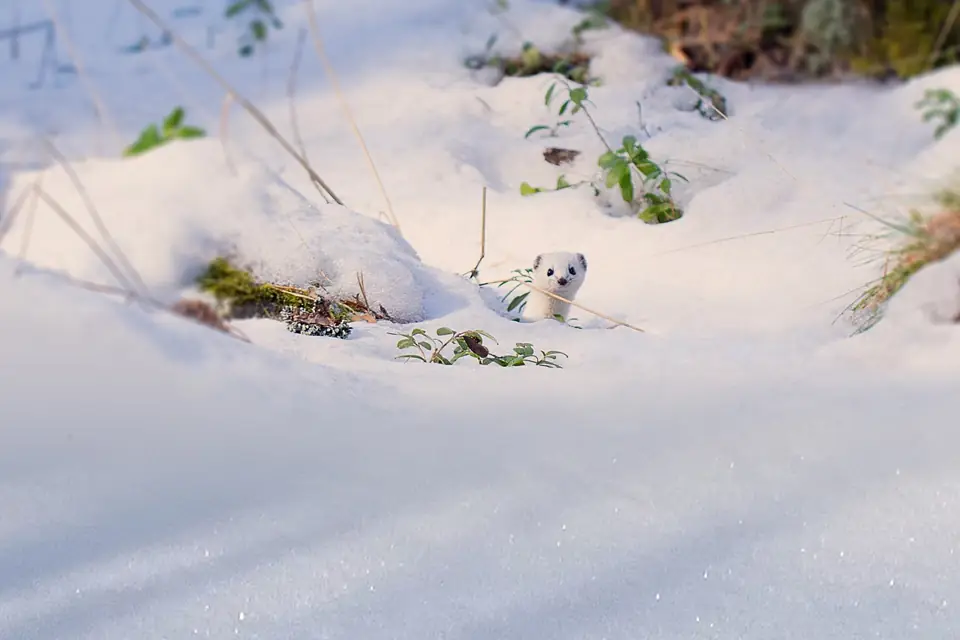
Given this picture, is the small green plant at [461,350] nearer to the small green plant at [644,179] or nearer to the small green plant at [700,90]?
the small green plant at [644,179]

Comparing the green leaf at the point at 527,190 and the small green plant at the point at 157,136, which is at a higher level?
the small green plant at the point at 157,136

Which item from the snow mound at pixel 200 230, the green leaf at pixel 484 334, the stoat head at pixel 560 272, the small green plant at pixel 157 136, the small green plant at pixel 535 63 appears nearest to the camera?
the snow mound at pixel 200 230

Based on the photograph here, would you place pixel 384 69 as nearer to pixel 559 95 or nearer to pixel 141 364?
pixel 559 95

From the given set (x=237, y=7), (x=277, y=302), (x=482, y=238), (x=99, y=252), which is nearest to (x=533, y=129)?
(x=482, y=238)

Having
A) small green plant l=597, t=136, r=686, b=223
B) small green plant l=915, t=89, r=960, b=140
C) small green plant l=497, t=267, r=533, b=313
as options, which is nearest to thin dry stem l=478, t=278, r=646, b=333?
small green plant l=497, t=267, r=533, b=313

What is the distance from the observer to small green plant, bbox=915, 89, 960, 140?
241cm

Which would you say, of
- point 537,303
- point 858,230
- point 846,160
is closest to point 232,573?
point 537,303

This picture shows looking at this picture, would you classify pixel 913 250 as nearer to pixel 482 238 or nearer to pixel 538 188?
pixel 482 238

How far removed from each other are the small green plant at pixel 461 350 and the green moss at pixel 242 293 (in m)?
0.15

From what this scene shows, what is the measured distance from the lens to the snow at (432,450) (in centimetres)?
78

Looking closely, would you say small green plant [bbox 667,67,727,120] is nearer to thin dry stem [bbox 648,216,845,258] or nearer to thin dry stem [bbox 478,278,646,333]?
thin dry stem [bbox 648,216,845,258]

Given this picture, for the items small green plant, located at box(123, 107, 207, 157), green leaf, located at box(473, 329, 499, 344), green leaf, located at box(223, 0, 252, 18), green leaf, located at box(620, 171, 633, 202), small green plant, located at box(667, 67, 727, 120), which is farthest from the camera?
green leaf, located at box(223, 0, 252, 18)

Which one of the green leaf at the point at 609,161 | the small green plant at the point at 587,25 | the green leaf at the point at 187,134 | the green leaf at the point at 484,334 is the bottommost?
the small green plant at the point at 587,25

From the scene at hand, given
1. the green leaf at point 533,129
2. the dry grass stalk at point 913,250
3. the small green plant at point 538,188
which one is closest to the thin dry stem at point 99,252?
the dry grass stalk at point 913,250
